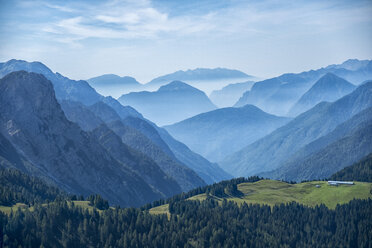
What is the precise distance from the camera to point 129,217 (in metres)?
198

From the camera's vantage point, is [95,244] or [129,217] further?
[129,217]

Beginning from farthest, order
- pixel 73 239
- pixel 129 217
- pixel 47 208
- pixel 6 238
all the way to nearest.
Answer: pixel 129 217
pixel 47 208
pixel 73 239
pixel 6 238

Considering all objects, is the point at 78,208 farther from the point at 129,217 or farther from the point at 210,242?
the point at 210,242

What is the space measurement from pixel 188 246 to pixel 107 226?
34.5 metres

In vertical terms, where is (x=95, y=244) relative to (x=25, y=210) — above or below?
below

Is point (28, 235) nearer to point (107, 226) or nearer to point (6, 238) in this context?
point (6, 238)

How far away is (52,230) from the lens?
173 meters

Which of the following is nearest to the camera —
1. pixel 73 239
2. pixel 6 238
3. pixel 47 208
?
pixel 6 238

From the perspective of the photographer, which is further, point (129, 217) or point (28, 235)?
point (129, 217)

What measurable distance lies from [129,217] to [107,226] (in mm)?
16570

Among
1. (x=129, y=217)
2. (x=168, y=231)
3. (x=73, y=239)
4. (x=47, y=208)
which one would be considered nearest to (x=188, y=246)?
(x=168, y=231)

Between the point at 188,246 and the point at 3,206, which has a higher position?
the point at 3,206

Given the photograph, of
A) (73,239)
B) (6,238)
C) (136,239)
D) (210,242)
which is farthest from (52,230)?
(210,242)

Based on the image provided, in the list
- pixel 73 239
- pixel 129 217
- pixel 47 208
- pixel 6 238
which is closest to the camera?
pixel 6 238
